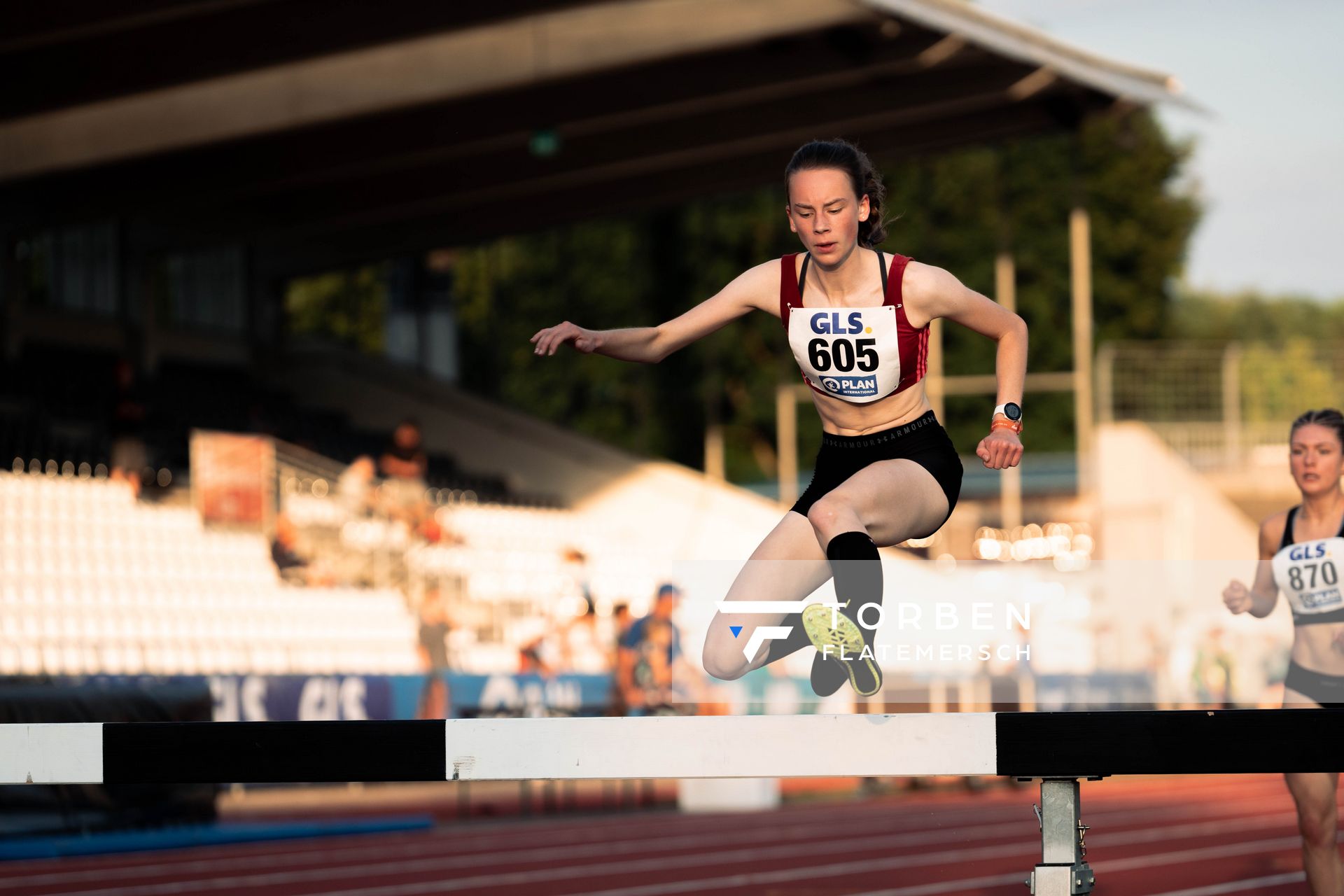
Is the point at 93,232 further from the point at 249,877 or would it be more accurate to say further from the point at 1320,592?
the point at 1320,592

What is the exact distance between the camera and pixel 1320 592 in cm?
554

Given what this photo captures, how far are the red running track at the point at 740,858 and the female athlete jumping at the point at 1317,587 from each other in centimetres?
236

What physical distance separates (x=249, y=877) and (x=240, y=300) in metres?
18.6

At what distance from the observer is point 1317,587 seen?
18.2ft

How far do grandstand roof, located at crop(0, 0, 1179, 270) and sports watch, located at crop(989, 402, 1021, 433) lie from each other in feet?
42.8

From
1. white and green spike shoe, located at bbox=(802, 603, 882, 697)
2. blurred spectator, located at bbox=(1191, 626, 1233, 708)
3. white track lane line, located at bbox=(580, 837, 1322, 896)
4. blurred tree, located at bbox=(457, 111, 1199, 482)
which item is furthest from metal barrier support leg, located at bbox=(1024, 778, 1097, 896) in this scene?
blurred tree, located at bbox=(457, 111, 1199, 482)

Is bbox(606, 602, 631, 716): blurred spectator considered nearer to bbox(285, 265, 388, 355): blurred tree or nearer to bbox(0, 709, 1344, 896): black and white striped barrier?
bbox(0, 709, 1344, 896): black and white striped barrier

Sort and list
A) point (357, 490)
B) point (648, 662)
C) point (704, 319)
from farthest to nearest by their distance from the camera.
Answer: point (357, 490) < point (648, 662) < point (704, 319)

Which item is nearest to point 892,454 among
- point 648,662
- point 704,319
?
point 704,319

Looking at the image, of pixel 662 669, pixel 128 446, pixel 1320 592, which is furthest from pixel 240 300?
pixel 1320 592

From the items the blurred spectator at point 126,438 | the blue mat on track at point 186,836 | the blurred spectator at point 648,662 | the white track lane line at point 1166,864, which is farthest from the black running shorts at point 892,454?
the blurred spectator at point 126,438

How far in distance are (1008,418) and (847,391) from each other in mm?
370

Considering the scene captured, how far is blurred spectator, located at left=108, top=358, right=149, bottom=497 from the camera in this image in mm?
17172

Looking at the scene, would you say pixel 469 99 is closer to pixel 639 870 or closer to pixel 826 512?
pixel 639 870
